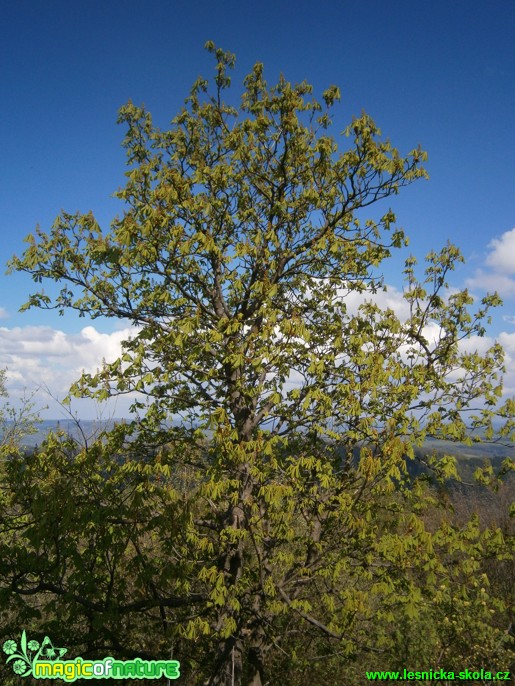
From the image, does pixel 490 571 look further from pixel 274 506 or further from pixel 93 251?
pixel 93 251

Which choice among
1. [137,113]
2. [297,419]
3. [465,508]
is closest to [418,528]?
[297,419]

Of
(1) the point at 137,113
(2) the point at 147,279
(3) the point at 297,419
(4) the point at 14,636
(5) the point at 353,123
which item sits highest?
(1) the point at 137,113

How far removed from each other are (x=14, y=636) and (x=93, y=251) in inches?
250

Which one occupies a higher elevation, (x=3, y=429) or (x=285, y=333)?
(x=285, y=333)

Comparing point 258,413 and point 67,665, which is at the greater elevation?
point 258,413

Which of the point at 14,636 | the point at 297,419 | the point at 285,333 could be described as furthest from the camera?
the point at 297,419

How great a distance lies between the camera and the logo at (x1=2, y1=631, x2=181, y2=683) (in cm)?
624

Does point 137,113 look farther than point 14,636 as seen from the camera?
Yes

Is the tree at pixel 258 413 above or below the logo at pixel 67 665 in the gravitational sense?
above

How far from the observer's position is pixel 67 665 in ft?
21.7

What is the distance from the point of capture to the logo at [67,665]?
246 inches

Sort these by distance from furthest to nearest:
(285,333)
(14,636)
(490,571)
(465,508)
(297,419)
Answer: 1. (465,508)
2. (490,571)
3. (297,419)
4. (14,636)
5. (285,333)

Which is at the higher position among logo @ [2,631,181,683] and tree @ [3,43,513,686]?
tree @ [3,43,513,686]

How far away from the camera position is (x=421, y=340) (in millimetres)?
8961
